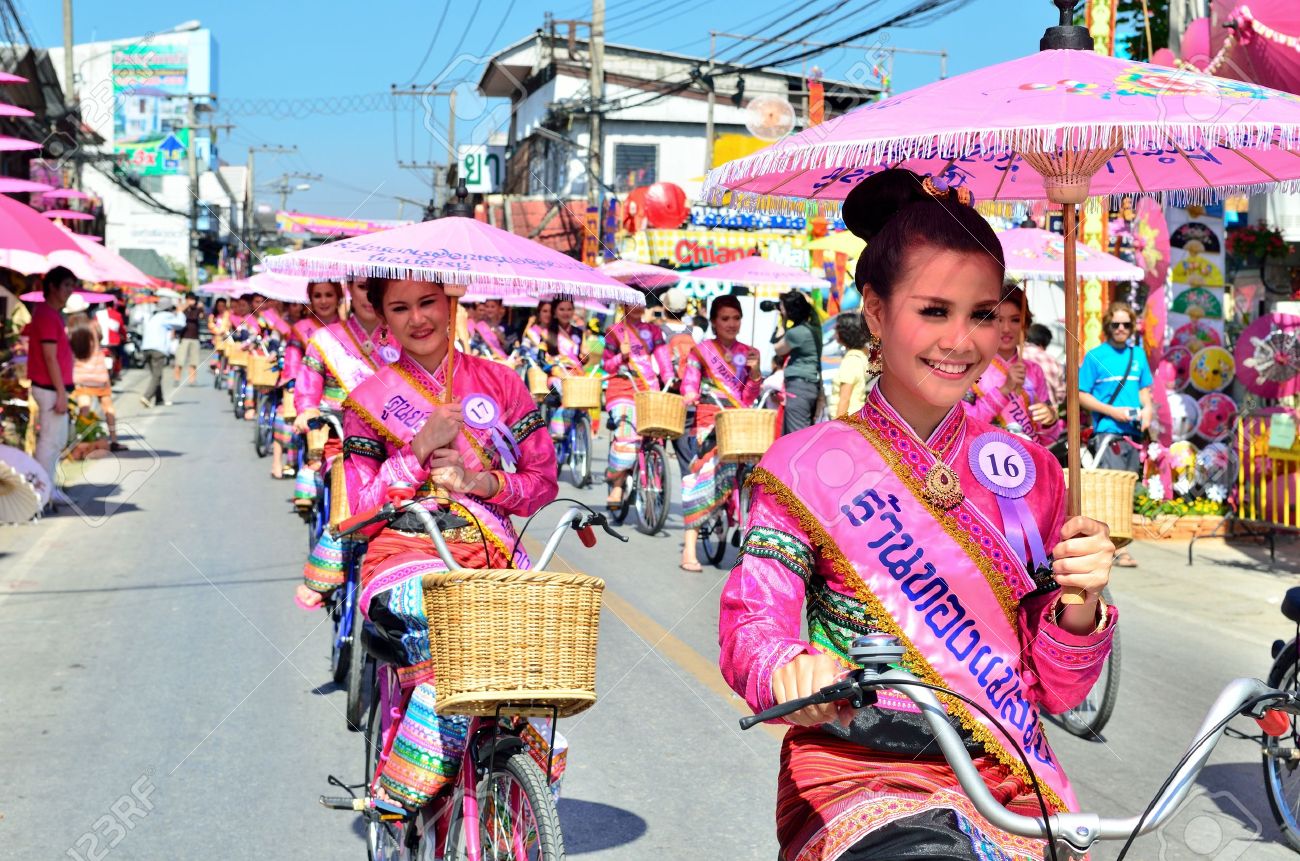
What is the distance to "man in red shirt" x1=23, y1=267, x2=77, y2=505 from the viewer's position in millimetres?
13102

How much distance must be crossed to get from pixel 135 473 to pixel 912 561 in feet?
53.5

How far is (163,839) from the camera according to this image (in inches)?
203

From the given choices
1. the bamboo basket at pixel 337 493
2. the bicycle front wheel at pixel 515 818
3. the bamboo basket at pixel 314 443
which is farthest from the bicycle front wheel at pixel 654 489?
the bicycle front wheel at pixel 515 818

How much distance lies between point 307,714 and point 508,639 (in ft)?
13.2

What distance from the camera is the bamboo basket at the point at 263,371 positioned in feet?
58.0

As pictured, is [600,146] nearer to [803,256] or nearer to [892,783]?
[803,256]

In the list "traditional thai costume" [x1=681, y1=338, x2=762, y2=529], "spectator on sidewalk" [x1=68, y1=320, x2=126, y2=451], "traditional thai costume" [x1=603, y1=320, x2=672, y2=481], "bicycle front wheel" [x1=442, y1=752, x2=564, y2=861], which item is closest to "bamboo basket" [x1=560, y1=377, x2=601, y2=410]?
"traditional thai costume" [x1=603, y1=320, x2=672, y2=481]

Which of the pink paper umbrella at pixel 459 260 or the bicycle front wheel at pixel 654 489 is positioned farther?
the bicycle front wheel at pixel 654 489

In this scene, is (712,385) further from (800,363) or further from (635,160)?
(635,160)

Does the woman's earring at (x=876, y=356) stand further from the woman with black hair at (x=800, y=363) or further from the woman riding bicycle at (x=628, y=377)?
the woman riding bicycle at (x=628, y=377)

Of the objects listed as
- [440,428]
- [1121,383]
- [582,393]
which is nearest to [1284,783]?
[440,428]

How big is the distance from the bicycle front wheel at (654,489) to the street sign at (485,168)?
21268 millimetres

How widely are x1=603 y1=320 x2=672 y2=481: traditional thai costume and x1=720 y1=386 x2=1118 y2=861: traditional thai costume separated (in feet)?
33.9

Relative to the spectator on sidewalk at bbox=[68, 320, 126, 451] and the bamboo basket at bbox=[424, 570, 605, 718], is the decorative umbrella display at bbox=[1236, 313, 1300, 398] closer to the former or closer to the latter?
the bamboo basket at bbox=[424, 570, 605, 718]
